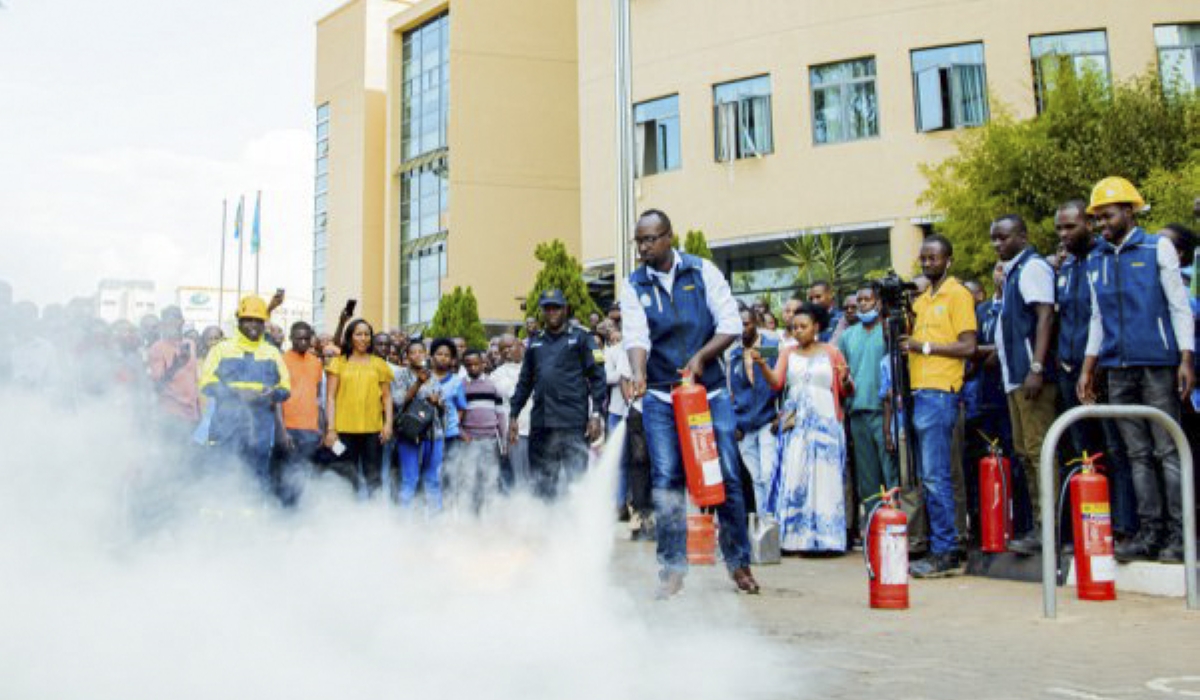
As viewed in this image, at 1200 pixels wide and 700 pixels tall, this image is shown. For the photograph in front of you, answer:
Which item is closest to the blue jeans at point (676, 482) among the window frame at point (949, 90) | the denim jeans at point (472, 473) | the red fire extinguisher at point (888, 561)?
Result: the red fire extinguisher at point (888, 561)

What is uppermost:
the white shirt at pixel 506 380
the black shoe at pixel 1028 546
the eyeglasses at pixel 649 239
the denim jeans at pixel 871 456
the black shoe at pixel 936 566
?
the eyeglasses at pixel 649 239

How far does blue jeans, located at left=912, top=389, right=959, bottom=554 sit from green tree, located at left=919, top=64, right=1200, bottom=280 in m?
14.2

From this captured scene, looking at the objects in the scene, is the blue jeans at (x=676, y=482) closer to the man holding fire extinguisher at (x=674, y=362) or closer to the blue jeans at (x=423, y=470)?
the man holding fire extinguisher at (x=674, y=362)

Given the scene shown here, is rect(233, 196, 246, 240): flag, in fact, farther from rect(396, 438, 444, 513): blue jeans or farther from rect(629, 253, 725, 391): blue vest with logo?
rect(396, 438, 444, 513): blue jeans

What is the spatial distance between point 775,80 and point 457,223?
2006 centimetres

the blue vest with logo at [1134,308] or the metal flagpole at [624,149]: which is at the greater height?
the metal flagpole at [624,149]

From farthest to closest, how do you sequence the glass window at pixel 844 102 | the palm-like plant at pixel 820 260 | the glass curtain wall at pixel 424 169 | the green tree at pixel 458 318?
1. the glass curtain wall at pixel 424 169
2. the green tree at pixel 458 318
3. the glass window at pixel 844 102
4. the palm-like plant at pixel 820 260

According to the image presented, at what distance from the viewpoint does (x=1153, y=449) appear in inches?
271

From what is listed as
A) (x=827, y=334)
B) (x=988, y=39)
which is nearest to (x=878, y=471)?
(x=827, y=334)

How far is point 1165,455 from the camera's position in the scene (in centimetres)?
678

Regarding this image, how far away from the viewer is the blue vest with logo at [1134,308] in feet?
22.4

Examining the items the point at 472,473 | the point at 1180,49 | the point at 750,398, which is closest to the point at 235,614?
the point at 750,398

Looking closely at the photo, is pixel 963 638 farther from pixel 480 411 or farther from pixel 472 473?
pixel 472 473

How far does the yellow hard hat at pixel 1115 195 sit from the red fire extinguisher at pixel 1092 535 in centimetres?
158
